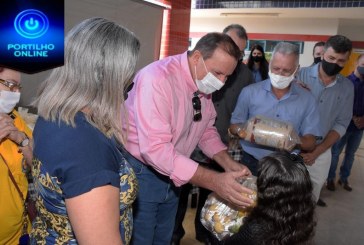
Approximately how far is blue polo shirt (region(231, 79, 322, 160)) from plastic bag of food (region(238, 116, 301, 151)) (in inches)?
7.7

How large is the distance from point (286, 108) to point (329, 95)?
2.15ft

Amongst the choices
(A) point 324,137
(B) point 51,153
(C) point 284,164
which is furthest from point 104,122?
(A) point 324,137

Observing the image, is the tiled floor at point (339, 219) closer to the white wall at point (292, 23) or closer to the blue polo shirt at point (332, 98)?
the blue polo shirt at point (332, 98)

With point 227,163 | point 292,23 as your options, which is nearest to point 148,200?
point 227,163

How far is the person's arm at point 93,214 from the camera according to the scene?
2.51ft

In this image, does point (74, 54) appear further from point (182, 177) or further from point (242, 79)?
point (242, 79)

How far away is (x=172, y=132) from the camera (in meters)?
1.47

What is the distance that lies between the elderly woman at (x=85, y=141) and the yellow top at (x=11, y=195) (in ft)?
1.33

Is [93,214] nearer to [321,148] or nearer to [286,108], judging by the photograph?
[286,108]

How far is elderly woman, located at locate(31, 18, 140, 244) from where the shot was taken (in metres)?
0.77

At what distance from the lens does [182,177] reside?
1.34 metres

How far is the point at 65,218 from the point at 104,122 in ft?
0.90

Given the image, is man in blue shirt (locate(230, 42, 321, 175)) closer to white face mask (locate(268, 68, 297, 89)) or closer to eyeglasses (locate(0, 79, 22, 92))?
white face mask (locate(268, 68, 297, 89))

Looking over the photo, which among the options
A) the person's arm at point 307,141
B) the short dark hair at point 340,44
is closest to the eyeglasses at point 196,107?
the person's arm at point 307,141
